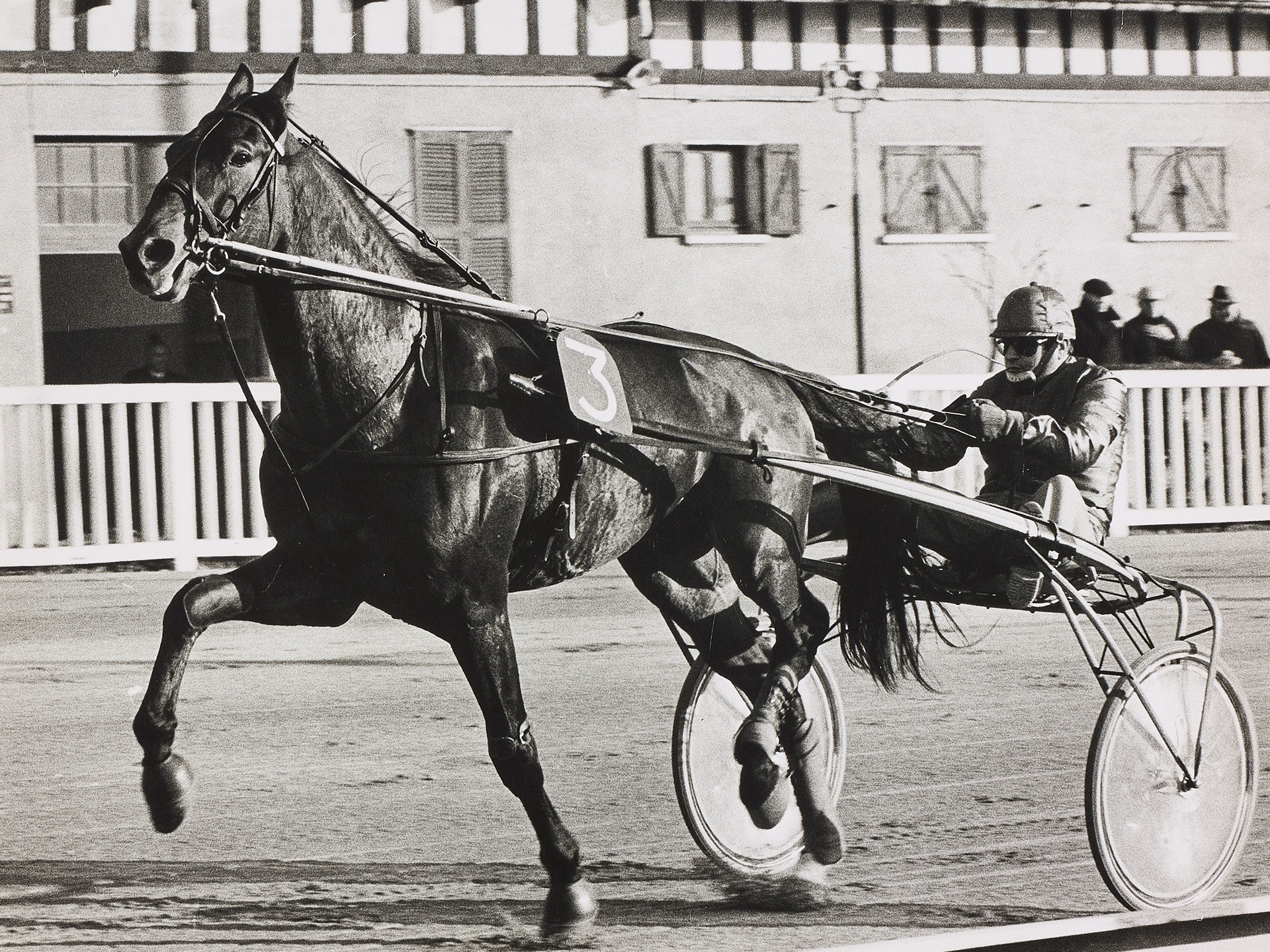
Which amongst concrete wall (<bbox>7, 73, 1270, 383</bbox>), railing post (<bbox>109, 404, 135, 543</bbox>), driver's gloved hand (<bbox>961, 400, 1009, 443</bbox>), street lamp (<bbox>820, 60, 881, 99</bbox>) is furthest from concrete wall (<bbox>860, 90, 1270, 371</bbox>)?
driver's gloved hand (<bbox>961, 400, 1009, 443</bbox>)

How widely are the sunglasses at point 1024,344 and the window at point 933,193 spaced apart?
40.4ft

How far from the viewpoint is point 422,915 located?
4297mm

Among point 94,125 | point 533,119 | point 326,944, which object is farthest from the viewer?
point 533,119

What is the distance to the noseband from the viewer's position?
3.76 meters

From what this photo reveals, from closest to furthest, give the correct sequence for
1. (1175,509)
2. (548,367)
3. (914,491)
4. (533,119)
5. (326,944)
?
(326,944) < (548,367) < (914,491) < (1175,509) < (533,119)

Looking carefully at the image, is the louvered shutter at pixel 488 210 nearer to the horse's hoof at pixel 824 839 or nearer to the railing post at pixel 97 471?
the railing post at pixel 97 471

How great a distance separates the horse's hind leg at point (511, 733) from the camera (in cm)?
Answer: 403

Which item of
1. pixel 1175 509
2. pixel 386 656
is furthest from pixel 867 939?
pixel 1175 509

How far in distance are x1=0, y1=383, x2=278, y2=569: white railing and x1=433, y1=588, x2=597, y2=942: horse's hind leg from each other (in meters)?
7.08

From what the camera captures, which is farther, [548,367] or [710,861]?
[710,861]

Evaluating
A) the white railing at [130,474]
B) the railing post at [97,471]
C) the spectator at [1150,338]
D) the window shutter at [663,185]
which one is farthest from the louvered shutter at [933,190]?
the railing post at [97,471]

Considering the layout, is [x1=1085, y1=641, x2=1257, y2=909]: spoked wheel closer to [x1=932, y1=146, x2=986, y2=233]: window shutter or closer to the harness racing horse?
the harness racing horse

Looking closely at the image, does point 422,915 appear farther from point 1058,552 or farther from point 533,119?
point 533,119

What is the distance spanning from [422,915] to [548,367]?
1.41 metres
